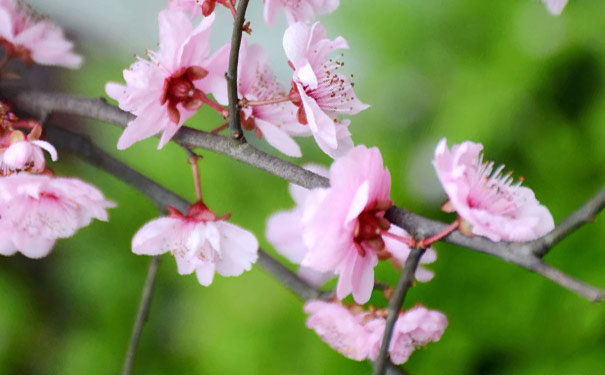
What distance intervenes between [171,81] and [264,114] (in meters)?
0.06

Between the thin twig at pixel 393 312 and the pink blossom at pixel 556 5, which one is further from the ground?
the pink blossom at pixel 556 5

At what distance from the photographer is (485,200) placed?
0.28 m

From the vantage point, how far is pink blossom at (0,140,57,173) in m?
0.31

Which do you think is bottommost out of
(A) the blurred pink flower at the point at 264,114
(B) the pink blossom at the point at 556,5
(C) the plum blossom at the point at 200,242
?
(C) the plum blossom at the point at 200,242

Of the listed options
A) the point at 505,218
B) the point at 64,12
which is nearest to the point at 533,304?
the point at 505,218

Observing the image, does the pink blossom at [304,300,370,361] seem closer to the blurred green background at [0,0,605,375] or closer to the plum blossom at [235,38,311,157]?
the plum blossom at [235,38,311,157]

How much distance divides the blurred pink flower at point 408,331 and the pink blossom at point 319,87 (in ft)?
0.36

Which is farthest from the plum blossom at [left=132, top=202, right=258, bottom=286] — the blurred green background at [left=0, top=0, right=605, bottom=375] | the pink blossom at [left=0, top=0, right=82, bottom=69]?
the blurred green background at [left=0, top=0, right=605, bottom=375]

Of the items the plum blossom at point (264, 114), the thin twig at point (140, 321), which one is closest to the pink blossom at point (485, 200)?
the plum blossom at point (264, 114)

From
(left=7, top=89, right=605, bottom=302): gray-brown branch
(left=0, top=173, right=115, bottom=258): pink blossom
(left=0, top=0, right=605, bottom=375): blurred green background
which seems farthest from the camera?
(left=0, top=0, right=605, bottom=375): blurred green background

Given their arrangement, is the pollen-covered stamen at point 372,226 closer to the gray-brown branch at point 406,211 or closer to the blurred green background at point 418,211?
the gray-brown branch at point 406,211

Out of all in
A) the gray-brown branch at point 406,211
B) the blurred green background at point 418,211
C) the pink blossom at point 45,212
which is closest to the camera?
the gray-brown branch at point 406,211

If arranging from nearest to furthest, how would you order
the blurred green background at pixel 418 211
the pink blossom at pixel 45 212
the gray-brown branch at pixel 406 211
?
the gray-brown branch at pixel 406 211 < the pink blossom at pixel 45 212 < the blurred green background at pixel 418 211

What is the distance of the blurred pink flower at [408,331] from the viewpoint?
0.37 m
